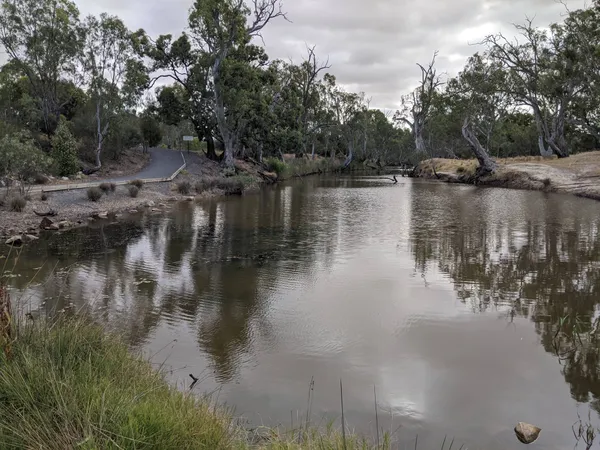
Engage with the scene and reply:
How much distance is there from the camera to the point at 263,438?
4145 millimetres

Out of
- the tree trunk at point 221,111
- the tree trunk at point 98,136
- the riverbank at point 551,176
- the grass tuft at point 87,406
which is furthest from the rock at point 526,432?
the tree trunk at point 221,111

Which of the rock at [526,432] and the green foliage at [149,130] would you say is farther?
the green foliage at [149,130]

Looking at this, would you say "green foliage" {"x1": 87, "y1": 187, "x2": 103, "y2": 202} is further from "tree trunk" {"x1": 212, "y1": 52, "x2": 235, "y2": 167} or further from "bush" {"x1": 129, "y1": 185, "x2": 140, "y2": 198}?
"tree trunk" {"x1": 212, "y1": 52, "x2": 235, "y2": 167}

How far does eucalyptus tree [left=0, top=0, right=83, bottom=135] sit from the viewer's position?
91.4ft

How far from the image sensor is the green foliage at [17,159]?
1705 centimetres

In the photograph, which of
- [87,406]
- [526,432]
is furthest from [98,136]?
[526,432]

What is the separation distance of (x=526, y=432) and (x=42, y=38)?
3327 centimetres

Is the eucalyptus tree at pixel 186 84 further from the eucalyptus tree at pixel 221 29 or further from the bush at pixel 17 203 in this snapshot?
the bush at pixel 17 203

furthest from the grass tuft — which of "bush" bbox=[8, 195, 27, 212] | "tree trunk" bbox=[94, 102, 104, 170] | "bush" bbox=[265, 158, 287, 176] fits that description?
"bush" bbox=[265, 158, 287, 176]

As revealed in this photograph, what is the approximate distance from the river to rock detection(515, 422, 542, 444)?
0.42ft

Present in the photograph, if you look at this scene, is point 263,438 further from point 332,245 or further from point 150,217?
point 150,217

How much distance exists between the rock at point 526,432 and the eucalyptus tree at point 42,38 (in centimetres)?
3277

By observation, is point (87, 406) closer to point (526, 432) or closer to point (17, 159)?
point (526, 432)

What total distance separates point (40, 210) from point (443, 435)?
17.3m
